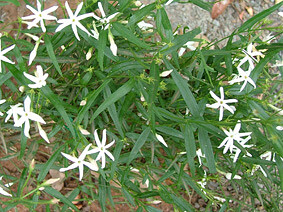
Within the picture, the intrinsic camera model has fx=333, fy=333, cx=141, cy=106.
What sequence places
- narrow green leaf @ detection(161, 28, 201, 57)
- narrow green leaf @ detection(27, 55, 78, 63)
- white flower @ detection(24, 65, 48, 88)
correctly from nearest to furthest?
white flower @ detection(24, 65, 48, 88) < narrow green leaf @ detection(161, 28, 201, 57) < narrow green leaf @ detection(27, 55, 78, 63)

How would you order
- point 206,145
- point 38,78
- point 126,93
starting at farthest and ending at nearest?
point 206,145, point 126,93, point 38,78

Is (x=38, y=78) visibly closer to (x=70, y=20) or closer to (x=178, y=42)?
(x=70, y=20)

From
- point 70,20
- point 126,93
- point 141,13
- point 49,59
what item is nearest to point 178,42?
point 141,13

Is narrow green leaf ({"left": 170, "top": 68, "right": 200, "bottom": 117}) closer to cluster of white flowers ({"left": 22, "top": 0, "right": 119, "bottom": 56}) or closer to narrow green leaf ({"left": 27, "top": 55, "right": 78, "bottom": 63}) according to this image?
cluster of white flowers ({"left": 22, "top": 0, "right": 119, "bottom": 56})

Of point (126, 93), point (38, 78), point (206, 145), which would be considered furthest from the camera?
point (206, 145)

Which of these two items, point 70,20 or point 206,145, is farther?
point 206,145

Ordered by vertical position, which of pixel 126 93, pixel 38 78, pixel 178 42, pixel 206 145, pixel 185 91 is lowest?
pixel 206 145

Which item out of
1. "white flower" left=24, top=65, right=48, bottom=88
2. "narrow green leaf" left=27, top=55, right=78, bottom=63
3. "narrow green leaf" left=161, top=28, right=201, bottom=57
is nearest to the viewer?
"white flower" left=24, top=65, right=48, bottom=88

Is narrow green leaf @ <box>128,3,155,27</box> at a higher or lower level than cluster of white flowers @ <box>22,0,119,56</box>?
lower

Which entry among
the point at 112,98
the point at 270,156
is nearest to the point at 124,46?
the point at 112,98

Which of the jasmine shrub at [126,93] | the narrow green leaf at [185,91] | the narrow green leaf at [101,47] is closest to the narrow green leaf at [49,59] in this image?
the jasmine shrub at [126,93]

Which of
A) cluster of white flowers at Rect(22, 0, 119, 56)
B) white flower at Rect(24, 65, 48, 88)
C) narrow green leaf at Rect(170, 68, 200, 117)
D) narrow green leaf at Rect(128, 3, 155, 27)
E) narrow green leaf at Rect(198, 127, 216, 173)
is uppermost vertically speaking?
cluster of white flowers at Rect(22, 0, 119, 56)

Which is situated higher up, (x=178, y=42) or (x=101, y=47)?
(x=101, y=47)

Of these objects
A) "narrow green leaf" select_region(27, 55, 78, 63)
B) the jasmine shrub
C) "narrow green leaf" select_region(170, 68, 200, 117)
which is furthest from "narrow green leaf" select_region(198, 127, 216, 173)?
"narrow green leaf" select_region(27, 55, 78, 63)
